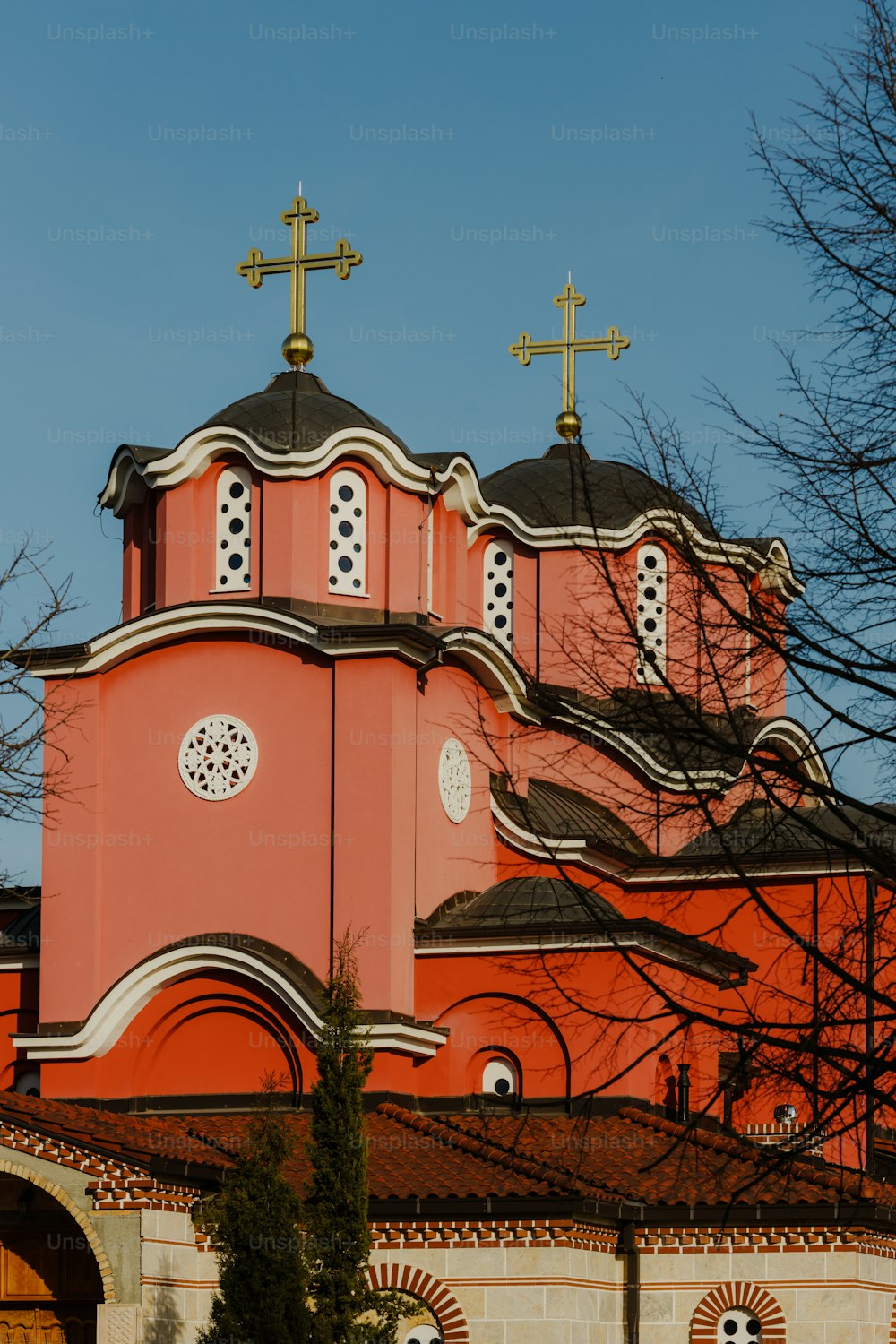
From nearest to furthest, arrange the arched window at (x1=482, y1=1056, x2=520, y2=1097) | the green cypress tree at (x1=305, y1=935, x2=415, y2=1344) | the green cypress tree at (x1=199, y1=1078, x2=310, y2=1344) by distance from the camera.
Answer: the green cypress tree at (x1=199, y1=1078, x2=310, y2=1344)
the green cypress tree at (x1=305, y1=935, x2=415, y2=1344)
the arched window at (x1=482, y1=1056, x2=520, y2=1097)

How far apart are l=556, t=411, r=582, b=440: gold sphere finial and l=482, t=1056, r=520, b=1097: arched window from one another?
1010cm

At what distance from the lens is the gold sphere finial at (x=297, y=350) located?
24.4 metres

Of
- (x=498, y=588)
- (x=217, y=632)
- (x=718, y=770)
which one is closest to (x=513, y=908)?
(x=217, y=632)

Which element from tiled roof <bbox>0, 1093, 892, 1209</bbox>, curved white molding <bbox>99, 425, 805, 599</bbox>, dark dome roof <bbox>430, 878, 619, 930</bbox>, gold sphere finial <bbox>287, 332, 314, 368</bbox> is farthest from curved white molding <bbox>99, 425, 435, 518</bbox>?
tiled roof <bbox>0, 1093, 892, 1209</bbox>

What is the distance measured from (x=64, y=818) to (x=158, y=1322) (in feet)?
20.2

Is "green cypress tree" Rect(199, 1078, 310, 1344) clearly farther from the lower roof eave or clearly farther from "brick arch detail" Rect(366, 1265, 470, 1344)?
"brick arch detail" Rect(366, 1265, 470, 1344)

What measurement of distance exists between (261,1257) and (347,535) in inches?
352

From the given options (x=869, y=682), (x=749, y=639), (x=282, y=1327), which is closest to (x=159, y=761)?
(x=282, y=1327)

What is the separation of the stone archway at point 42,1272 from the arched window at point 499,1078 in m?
4.19

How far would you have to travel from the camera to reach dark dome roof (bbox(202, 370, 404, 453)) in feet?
73.4

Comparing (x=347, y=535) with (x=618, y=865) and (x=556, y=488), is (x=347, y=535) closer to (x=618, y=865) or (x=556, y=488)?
(x=618, y=865)

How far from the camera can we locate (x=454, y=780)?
22500 mm

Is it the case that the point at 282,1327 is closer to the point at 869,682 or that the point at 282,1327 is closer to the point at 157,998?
the point at 157,998

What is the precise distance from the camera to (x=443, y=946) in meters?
21.1
